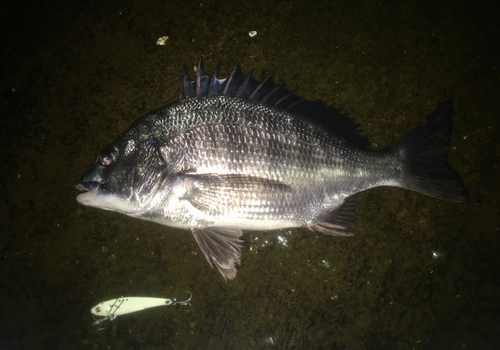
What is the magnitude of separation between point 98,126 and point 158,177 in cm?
89

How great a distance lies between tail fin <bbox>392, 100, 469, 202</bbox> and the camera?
1.97 meters

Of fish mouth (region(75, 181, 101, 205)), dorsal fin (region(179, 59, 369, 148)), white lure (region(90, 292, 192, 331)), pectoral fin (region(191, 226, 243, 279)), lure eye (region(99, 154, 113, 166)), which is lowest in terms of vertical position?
white lure (region(90, 292, 192, 331))

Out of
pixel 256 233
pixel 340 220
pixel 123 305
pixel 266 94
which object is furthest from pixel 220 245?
pixel 266 94

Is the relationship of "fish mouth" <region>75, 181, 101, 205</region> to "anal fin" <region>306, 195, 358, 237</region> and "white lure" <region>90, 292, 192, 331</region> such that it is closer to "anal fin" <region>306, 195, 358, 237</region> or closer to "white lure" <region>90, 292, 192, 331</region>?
"white lure" <region>90, 292, 192, 331</region>

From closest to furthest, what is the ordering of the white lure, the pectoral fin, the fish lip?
the fish lip < the pectoral fin < the white lure

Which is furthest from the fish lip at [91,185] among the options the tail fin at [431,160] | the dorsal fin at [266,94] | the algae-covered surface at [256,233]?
the tail fin at [431,160]

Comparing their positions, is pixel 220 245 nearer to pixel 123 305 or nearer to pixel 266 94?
pixel 123 305

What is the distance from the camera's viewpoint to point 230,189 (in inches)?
69.2

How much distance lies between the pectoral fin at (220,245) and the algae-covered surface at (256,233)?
35 cm

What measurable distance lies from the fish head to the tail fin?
170 cm

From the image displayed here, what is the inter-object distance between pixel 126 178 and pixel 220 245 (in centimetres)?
76

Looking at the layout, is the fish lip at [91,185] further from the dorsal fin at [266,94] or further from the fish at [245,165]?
the dorsal fin at [266,94]

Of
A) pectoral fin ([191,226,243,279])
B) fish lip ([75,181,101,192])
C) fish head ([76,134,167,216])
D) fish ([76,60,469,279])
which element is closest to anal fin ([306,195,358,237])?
fish ([76,60,469,279])

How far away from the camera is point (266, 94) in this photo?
1959 mm
